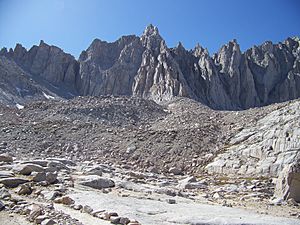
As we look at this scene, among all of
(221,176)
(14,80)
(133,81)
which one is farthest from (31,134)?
(133,81)

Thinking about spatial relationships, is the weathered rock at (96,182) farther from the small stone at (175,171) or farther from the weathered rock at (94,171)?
the small stone at (175,171)

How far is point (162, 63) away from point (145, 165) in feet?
312

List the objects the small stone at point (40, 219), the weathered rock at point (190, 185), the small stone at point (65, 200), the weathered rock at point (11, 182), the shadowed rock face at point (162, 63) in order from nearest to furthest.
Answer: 1. the small stone at point (40, 219)
2. the small stone at point (65, 200)
3. the weathered rock at point (11, 182)
4. the weathered rock at point (190, 185)
5. the shadowed rock face at point (162, 63)

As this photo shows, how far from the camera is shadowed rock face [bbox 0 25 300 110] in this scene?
153 meters

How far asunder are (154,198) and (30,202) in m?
8.37

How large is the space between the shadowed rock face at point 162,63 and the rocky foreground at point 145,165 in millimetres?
63620

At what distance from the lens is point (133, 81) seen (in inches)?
6334

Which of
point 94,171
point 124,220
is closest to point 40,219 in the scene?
point 124,220

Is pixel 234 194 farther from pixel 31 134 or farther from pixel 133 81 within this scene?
pixel 133 81

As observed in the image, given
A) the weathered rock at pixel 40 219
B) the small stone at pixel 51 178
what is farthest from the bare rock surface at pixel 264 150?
the weathered rock at pixel 40 219

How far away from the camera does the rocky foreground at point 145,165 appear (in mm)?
19750

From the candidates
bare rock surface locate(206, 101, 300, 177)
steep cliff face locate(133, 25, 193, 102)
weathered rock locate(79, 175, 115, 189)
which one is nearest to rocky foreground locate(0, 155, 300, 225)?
weathered rock locate(79, 175, 115, 189)

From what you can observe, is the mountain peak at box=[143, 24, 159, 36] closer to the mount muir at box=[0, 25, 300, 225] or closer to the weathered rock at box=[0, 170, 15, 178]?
the mount muir at box=[0, 25, 300, 225]

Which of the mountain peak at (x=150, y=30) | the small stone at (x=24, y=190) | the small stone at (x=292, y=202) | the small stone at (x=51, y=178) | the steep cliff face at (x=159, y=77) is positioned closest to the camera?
the small stone at (x=24, y=190)
